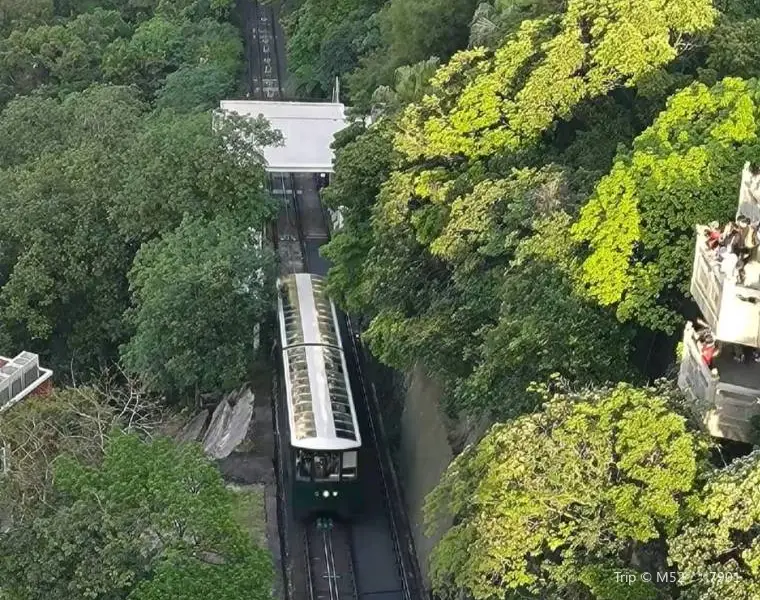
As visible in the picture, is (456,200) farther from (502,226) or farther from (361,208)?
(361,208)

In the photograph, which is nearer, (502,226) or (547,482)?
(547,482)

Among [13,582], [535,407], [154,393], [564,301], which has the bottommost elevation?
[154,393]

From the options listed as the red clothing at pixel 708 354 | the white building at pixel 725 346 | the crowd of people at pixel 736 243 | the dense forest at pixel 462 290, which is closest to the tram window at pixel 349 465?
the dense forest at pixel 462 290

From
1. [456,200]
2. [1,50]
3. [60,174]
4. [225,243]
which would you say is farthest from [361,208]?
[1,50]

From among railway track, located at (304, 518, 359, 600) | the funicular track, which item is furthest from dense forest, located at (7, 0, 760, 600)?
railway track, located at (304, 518, 359, 600)

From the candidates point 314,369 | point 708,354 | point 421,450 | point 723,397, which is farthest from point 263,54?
point 723,397

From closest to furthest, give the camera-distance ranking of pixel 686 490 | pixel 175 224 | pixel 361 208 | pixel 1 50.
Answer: pixel 686 490 < pixel 361 208 < pixel 175 224 < pixel 1 50

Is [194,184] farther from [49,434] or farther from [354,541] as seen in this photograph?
[354,541]

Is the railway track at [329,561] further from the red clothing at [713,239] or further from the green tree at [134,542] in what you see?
the red clothing at [713,239]
